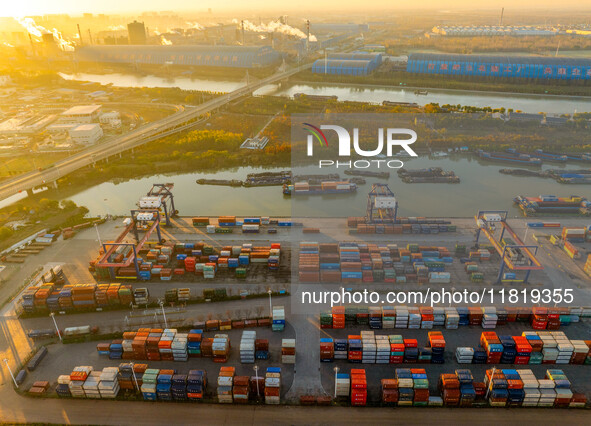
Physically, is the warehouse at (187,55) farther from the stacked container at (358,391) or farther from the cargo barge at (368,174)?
the stacked container at (358,391)

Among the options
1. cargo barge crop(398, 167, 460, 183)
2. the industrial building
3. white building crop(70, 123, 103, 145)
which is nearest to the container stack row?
cargo barge crop(398, 167, 460, 183)

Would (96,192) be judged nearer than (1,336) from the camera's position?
No

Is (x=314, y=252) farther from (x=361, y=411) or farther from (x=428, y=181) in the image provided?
(x=428, y=181)

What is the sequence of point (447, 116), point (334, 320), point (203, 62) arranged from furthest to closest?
point (203, 62), point (447, 116), point (334, 320)

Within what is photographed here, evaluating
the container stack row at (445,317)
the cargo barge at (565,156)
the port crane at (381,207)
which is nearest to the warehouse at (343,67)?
the cargo barge at (565,156)

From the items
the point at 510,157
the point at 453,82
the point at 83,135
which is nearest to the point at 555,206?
the point at 510,157

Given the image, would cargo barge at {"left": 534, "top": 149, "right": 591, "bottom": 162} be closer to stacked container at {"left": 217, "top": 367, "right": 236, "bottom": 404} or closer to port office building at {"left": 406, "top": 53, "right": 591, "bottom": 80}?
port office building at {"left": 406, "top": 53, "right": 591, "bottom": 80}

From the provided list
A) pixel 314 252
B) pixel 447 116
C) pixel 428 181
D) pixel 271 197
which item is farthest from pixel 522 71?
pixel 314 252
